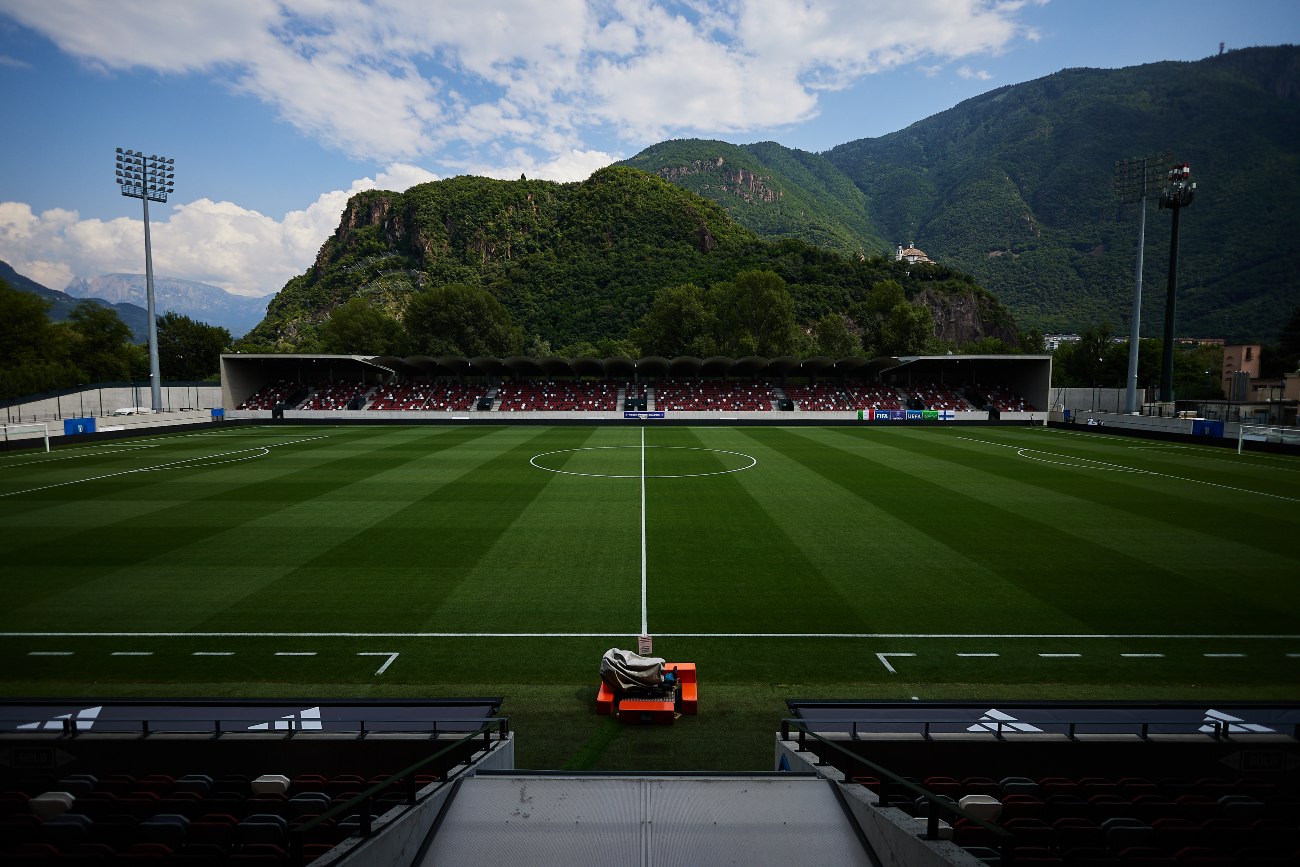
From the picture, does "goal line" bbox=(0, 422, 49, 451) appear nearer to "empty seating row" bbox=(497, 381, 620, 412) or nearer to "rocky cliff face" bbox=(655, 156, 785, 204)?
"empty seating row" bbox=(497, 381, 620, 412)

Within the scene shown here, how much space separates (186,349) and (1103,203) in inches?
7020

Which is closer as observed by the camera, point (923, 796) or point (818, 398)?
point (923, 796)

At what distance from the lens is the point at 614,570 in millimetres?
15555

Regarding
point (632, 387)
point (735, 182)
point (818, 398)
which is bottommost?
point (818, 398)

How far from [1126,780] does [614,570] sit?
10.8 meters

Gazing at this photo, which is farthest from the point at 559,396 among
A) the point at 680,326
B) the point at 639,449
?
the point at 680,326

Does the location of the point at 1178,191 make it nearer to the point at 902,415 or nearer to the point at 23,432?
the point at 902,415

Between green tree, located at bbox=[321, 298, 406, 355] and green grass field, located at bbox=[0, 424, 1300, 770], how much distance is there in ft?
203

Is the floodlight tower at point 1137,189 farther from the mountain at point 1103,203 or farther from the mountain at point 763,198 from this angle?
the mountain at point 763,198

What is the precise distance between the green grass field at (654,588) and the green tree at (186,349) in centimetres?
6086

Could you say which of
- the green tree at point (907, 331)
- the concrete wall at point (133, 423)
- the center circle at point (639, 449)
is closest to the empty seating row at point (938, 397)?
the green tree at point (907, 331)

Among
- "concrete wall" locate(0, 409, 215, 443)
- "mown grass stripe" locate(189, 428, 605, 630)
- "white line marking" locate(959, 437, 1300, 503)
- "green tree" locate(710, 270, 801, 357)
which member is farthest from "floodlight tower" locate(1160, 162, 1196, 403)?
"concrete wall" locate(0, 409, 215, 443)

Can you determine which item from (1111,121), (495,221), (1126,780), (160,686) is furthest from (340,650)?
(1111,121)

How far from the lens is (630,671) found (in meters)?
9.40
